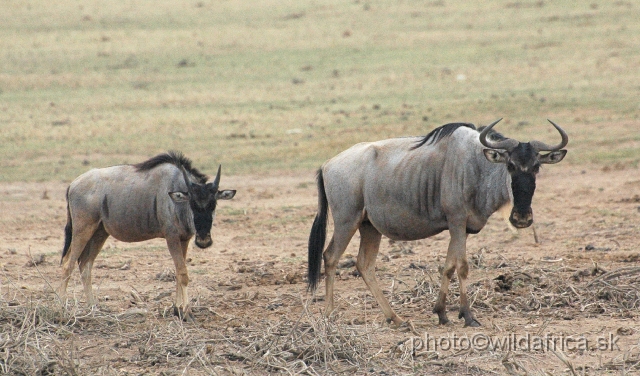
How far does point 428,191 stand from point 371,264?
2.68 ft

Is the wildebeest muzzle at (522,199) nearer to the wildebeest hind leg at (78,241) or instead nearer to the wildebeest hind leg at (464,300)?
the wildebeest hind leg at (464,300)

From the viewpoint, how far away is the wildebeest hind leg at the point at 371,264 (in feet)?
25.7

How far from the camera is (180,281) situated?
27.1 feet

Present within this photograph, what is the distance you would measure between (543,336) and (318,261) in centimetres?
200

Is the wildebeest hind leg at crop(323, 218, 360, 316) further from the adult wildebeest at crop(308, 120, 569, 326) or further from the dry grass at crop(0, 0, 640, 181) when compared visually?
the dry grass at crop(0, 0, 640, 181)

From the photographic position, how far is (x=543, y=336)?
7.12 m

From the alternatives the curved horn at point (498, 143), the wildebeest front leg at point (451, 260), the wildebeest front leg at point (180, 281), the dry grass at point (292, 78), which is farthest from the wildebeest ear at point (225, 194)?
the dry grass at point (292, 78)

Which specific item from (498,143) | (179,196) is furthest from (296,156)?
(498,143)

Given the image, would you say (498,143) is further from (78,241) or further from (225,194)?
(78,241)

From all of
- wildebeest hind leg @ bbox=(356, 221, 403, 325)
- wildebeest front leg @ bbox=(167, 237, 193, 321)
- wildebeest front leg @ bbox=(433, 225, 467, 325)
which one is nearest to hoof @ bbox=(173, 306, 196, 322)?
wildebeest front leg @ bbox=(167, 237, 193, 321)

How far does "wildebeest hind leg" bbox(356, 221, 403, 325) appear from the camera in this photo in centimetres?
784

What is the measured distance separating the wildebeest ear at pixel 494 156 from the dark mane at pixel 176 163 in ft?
8.09

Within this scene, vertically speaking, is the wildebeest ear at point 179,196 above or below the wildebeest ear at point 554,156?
below

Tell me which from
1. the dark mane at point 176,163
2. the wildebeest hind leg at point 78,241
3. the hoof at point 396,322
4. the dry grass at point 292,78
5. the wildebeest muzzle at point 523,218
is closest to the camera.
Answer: the wildebeest muzzle at point 523,218
